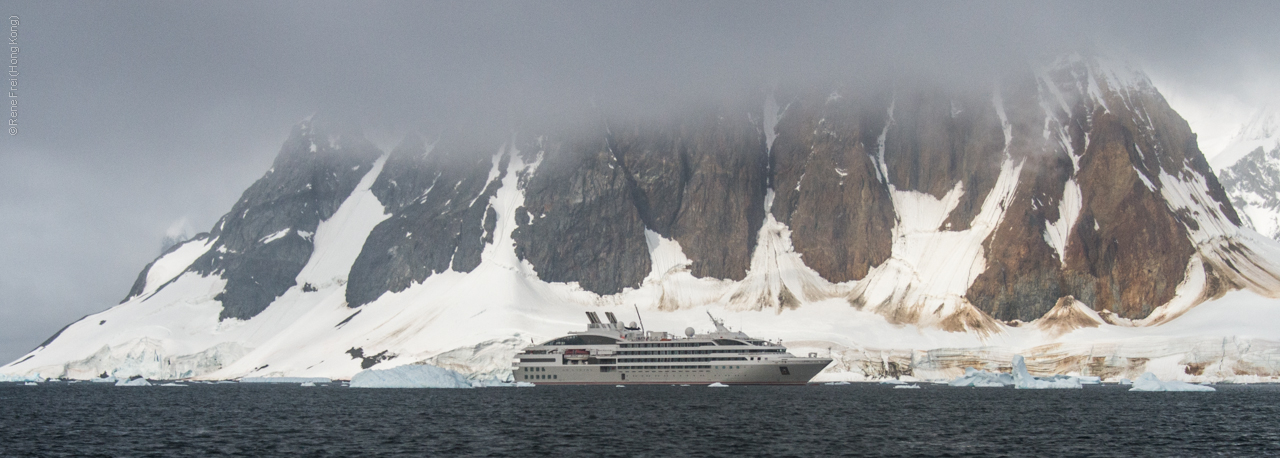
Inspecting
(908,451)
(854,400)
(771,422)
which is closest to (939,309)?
(854,400)

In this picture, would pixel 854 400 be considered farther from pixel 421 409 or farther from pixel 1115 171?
pixel 1115 171

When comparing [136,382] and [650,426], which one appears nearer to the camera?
[650,426]

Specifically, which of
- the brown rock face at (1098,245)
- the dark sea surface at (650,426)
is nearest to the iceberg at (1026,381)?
the dark sea surface at (650,426)

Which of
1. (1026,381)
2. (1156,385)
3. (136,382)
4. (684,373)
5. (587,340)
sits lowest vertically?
(1156,385)

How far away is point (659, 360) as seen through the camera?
14200cm

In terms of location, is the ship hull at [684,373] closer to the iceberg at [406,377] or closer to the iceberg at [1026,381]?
the iceberg at [406,377]

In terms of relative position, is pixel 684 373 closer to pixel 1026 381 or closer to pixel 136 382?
pixel 1026 381

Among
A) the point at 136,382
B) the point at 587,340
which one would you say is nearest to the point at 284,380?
the point at 136,382

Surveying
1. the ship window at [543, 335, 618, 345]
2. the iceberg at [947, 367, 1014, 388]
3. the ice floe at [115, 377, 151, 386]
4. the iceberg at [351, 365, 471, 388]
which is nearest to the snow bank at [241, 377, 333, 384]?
the ice floe at [115, 377, 151, 386]

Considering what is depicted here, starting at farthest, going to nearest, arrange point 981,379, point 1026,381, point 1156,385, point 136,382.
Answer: point 136,382, point 981,379, point 1026,381, point 1156,385

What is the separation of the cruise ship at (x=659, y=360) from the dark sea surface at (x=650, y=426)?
28307mm

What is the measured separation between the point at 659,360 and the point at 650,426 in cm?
7059

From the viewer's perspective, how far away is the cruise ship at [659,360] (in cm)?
13788

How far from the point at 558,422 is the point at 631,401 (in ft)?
81.2
